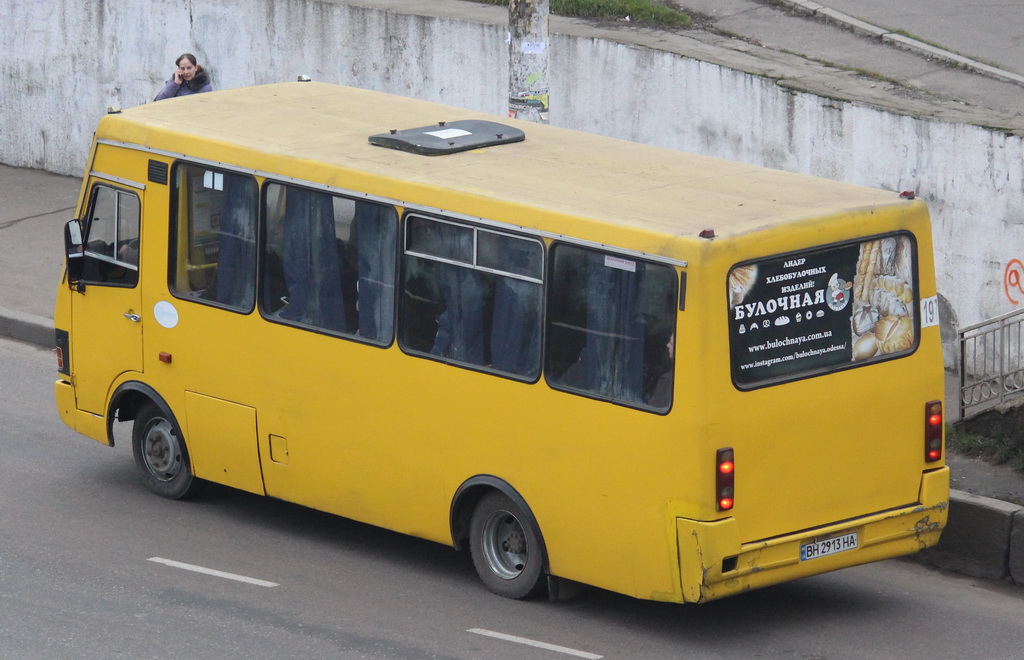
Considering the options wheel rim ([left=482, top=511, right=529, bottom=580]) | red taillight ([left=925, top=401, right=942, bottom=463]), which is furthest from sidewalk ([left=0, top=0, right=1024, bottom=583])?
wheel rim ([left=482, top=511, right=529, bottom=580])

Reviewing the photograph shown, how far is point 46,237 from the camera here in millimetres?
16500

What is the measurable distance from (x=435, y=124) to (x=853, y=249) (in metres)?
2.96

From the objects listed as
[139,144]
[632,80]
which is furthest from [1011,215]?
[139,144]

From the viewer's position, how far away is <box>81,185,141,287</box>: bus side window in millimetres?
10398

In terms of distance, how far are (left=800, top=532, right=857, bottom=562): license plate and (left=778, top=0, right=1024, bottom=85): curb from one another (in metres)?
6.93

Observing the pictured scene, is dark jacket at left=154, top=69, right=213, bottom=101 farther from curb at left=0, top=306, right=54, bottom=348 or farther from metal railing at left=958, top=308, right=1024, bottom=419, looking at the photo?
metal railing at left=958, top=308, right=1024, bottom=419

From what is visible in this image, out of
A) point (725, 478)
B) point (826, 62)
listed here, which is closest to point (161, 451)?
point (725, 478)

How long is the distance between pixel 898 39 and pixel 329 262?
25.4 ft

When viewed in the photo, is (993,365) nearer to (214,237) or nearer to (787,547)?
(787,547)

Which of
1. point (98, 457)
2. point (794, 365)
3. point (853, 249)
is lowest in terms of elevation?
point (98, 457)

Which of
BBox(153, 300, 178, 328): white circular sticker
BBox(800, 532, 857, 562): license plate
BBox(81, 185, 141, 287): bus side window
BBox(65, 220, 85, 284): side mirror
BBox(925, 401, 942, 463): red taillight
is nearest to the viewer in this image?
BBox(800, 532, 857, 562): license plate

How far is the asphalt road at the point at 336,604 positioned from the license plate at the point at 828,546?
0.43 meters

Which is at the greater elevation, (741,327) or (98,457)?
(741,327)

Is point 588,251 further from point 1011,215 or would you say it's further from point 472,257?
point 1011,215
